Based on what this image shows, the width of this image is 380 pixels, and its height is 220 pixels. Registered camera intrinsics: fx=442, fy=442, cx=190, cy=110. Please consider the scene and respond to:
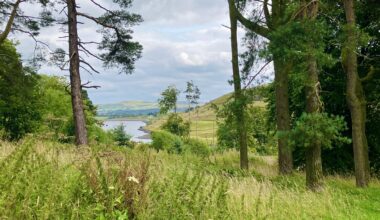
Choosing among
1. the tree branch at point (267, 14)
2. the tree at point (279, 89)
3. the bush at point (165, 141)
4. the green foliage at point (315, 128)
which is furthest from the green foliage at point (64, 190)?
the bush at point (165, 141)

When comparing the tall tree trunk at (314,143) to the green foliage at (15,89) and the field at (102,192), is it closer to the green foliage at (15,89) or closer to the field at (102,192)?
the field at (102,192)

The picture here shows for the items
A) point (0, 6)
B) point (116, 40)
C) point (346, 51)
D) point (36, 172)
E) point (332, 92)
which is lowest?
point (36, 172)

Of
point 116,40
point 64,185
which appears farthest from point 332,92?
point 64,185

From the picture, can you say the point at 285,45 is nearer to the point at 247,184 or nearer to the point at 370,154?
the point at 247,184

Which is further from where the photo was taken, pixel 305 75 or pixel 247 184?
pixel 305 75

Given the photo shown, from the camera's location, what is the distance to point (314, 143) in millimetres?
11781

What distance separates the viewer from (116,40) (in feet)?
66.2

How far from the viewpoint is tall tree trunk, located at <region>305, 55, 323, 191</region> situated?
11.8 metres

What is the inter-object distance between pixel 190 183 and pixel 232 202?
1.59 m

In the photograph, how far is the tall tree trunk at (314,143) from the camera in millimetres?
11758

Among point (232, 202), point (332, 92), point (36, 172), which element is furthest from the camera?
point (332, 92)

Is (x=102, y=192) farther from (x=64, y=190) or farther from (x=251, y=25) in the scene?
(x=251, y=25)

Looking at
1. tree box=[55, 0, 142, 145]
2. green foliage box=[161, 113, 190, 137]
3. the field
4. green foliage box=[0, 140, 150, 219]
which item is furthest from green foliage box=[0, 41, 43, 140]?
green foliage box=[161, 113, 190, 137]

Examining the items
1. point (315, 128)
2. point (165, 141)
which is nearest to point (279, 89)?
point (315, 128)
